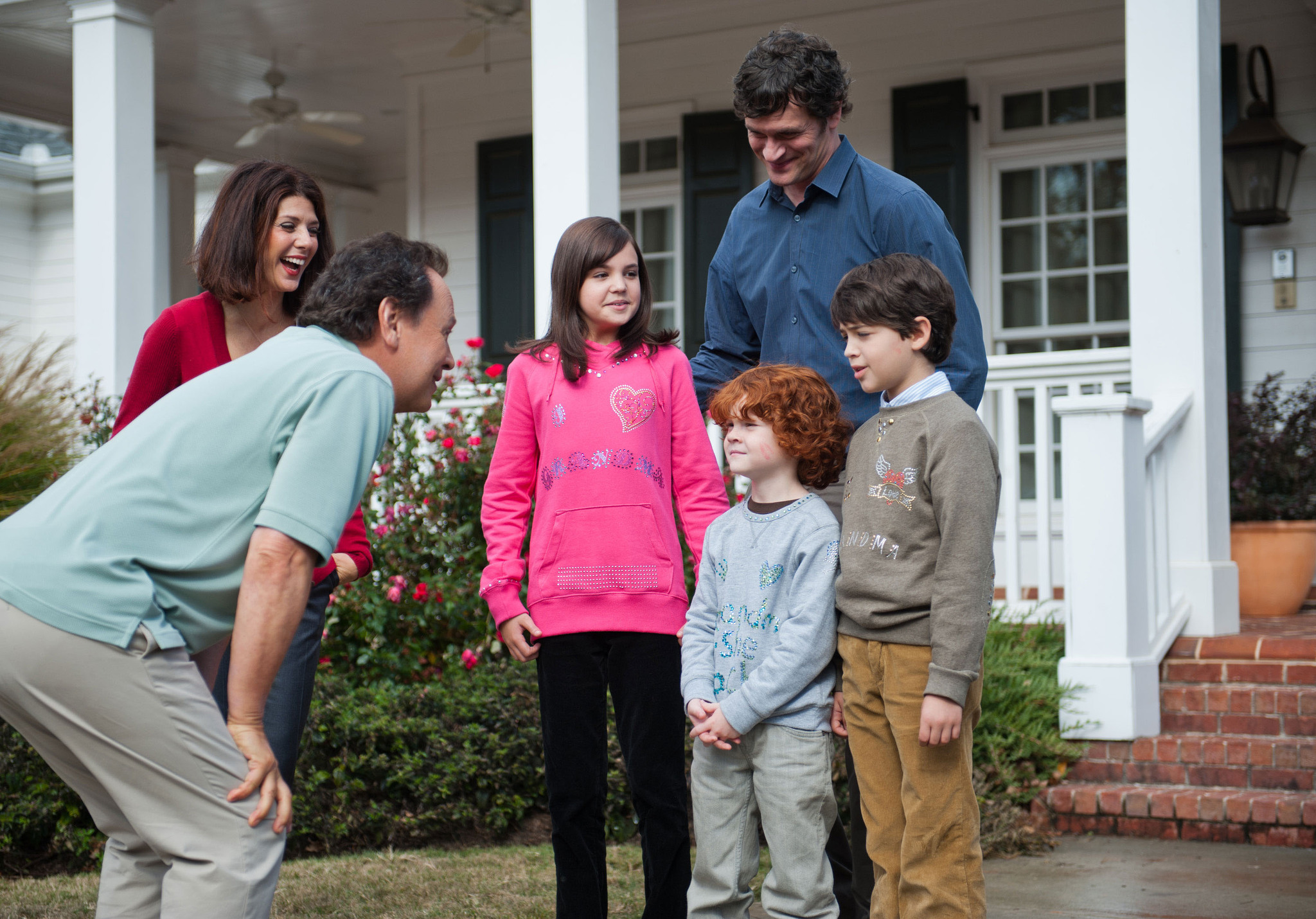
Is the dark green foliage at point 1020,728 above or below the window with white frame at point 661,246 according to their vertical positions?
below

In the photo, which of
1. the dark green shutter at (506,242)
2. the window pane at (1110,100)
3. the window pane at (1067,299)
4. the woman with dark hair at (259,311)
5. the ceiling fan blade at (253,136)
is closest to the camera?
the woman with dark hair at (259,311)

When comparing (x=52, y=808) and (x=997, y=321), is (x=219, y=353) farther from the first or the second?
(x=997, y=321)

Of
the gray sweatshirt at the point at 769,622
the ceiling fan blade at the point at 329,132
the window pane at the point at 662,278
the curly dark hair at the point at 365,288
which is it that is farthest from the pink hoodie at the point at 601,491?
the ceiling fan blade at the point at 329,132

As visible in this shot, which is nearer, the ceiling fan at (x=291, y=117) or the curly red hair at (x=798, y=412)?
the curly red hair at (x=798, y=412)

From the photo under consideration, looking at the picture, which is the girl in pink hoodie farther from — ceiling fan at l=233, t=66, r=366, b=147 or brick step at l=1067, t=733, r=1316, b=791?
ceiling fan at l=233, t=66, r=366, b=147

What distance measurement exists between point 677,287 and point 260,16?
3.34 metres

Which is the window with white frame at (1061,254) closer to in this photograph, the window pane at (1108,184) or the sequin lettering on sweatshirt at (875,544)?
the window pane at (1108,184)

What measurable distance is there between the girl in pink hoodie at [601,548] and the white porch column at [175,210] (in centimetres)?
862

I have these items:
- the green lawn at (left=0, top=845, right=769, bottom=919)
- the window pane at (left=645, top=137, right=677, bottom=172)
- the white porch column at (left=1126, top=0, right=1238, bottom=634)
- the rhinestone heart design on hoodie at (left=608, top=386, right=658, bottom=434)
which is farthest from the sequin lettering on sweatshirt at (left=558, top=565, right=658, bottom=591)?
the window pane at (left=645, top=137, right=677, bottom=172)

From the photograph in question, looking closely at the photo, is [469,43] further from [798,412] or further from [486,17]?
[798,412]

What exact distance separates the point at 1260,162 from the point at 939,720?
18.8ft

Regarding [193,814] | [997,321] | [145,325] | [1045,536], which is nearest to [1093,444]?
[1045,536]

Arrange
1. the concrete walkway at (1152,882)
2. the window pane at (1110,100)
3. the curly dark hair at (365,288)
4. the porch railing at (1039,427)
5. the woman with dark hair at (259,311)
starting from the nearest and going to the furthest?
1. the curly dark hair at (365,288)
2. the woman with dark hair at (259,311)
3. the concrete walkway at (1152,882)
4. the porch railing at (1039,427)
5. the window pane at (1110,100)

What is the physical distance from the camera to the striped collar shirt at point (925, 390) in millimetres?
2346
